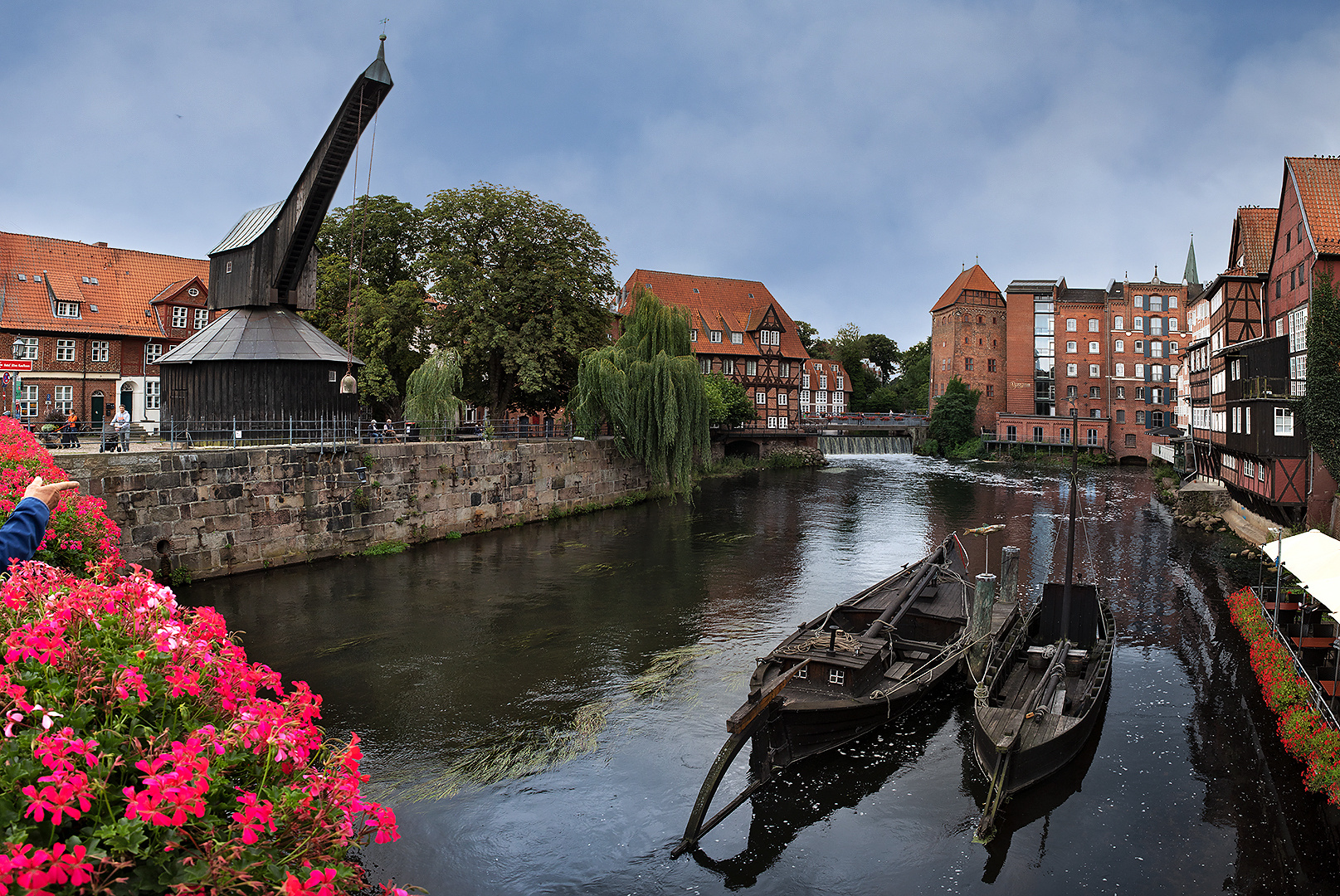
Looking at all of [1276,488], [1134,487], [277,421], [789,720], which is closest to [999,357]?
[1134,487]

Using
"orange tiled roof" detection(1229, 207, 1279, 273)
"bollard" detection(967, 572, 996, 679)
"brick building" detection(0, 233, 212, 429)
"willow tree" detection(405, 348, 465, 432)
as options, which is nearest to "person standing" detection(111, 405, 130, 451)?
"willow tree" detection(405, 348, 465, 432)

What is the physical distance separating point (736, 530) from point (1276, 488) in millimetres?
15596

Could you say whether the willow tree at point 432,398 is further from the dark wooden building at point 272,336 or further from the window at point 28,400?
the window at point 28,400

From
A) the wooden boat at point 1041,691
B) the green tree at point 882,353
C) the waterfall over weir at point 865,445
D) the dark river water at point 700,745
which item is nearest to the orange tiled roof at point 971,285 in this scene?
the waterfall over weir at point 865,445

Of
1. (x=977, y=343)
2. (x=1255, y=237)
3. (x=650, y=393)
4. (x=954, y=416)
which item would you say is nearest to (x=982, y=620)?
(x=650, y=393)

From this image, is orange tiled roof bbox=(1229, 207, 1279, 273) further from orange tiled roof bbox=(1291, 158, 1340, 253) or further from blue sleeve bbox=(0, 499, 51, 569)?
blue sleeve bbox=(0, 499, 51, 569)

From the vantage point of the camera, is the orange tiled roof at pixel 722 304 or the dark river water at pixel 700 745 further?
the orange tiled roof at pixel 722 304

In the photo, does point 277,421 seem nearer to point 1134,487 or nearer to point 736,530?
point 736,530

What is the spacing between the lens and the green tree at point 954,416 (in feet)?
215

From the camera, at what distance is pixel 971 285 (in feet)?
235

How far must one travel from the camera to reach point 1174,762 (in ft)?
35.7

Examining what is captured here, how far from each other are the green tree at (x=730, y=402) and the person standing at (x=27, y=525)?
47470mm

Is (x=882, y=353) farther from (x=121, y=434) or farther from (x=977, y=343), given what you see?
(x=121, y=434)

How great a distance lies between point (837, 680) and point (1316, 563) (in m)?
6.84
